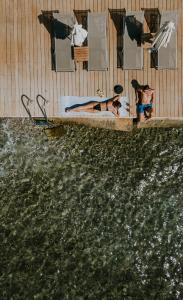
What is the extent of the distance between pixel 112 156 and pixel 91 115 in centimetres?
198

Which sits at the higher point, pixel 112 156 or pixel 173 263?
pixel 112 156

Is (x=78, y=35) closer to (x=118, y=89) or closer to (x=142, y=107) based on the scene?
(x=118, y=89)

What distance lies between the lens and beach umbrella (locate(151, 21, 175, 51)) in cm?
1232

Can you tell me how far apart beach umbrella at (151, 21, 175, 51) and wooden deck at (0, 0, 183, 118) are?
27.2 inches

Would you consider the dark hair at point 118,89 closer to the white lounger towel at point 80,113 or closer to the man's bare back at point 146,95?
the white lounger towel at point 80,113

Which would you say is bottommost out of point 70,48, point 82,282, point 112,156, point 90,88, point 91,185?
point 82,282

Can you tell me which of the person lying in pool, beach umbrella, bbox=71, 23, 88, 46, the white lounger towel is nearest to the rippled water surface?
the white lounger towel

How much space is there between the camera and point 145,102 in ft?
44.7

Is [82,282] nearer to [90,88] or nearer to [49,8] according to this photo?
[90,88]

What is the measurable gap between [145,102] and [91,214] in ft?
14.8

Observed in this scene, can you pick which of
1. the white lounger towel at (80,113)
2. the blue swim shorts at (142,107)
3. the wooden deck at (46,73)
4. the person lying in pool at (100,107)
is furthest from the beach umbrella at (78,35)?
the blue swim shorts at (142,107)

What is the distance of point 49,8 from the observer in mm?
13617

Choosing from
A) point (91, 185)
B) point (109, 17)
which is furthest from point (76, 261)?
point (109, 17)

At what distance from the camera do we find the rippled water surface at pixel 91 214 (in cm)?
1487
